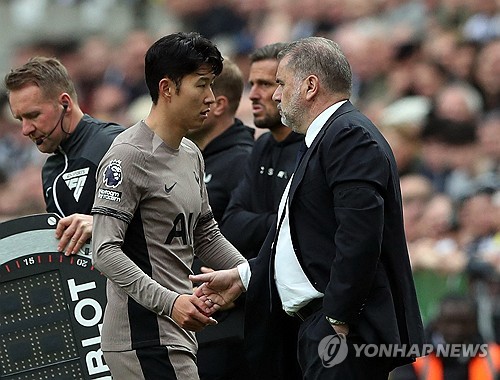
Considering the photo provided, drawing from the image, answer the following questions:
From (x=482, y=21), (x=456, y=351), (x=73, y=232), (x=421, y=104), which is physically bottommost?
(x=456, y=351)

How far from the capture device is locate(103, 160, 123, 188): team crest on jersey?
4645mm

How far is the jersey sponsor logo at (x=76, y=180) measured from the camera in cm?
545

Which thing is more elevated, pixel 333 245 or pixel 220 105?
pixel 220 105

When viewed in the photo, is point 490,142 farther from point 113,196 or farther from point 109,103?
point 109,103

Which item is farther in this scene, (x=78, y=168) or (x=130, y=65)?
(x=130, y=65)

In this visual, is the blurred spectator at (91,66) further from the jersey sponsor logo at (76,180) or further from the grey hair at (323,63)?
the grey hair at (323,63)

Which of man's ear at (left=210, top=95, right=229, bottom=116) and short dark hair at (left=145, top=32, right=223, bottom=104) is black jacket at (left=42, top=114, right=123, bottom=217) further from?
man's ear at (left=210, top=95, right=229, bottom=116)

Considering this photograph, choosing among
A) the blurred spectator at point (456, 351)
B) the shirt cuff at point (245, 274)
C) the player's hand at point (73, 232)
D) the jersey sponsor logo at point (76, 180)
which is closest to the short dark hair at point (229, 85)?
the jersey sponsor logo at point (76, 180)

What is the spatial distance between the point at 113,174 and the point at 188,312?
0.59 m

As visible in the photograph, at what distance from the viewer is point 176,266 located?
4844 millimetres

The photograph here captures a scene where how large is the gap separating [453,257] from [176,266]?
3.98 metres

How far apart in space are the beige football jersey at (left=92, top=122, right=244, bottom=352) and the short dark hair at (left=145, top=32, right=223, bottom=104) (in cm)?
20

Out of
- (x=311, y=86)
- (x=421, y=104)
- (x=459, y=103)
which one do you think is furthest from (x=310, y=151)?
(x=421, y=104)

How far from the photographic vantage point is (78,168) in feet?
18.0
